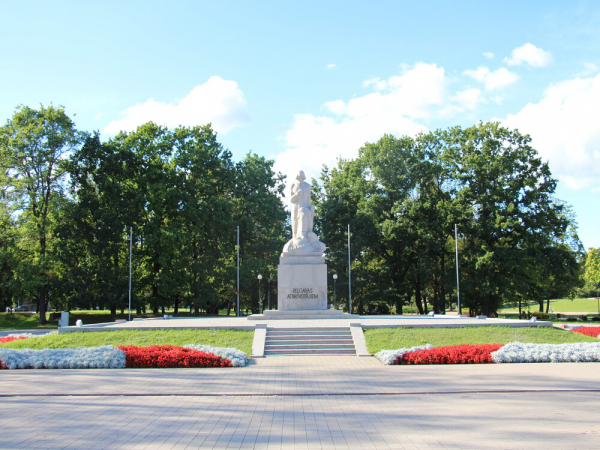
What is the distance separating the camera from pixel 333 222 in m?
43.9

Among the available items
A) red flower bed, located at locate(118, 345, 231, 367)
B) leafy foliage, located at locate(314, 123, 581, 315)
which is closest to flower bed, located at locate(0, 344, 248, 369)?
red flower bed, located at locate(118, 345, 231, 367)

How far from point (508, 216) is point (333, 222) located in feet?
44.0

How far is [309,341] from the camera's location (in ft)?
57.1

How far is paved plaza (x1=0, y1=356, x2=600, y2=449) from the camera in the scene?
6941mm

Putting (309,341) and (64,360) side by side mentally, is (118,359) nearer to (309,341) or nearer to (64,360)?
(64,360)

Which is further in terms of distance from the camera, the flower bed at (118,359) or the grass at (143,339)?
the grass at (143,339)

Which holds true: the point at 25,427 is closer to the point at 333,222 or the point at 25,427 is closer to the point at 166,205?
the point at 166,205

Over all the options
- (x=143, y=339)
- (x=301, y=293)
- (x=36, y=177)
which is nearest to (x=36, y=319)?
(x=36, y=177)

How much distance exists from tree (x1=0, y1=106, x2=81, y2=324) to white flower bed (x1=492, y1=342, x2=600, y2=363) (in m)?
30.3

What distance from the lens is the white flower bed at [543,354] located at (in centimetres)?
1455

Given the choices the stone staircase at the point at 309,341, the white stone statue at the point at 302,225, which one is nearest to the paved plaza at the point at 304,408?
the stone staircase at the point at 309,341

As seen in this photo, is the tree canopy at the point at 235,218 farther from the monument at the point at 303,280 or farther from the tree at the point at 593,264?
the tree at the point at 593,264

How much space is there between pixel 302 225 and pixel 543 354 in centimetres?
Answer: 1356

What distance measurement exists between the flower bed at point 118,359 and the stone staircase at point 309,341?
2401 millimetres
